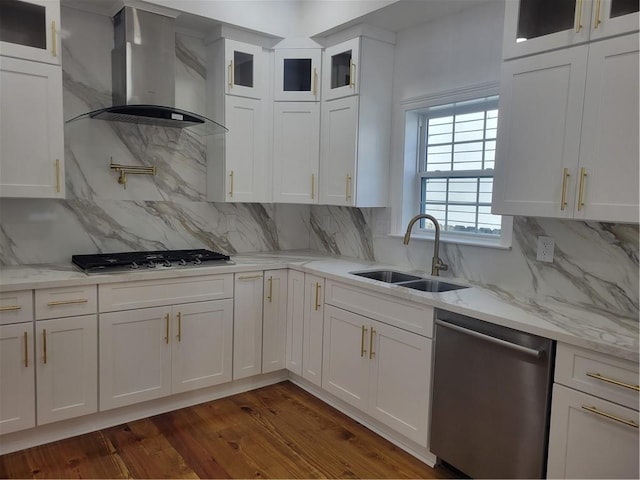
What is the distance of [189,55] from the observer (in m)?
3.43

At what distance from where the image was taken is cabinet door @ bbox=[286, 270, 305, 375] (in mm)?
3262

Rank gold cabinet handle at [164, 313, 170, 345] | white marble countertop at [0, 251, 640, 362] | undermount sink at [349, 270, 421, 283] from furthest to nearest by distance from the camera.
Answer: undermount sink at [349, 270, 421, 283], gold cabinet handle at [164, 313, 170, 345], white marble countertop at [0, 251, 640, 362]

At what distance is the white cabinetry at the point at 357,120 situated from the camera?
319cm

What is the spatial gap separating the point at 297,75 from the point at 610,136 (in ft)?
7.38

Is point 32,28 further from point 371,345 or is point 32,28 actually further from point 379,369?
point 379,369

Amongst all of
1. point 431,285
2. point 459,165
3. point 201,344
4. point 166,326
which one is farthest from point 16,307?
point 459,165

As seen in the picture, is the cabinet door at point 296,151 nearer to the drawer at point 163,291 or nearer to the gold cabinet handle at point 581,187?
the drawer at point 163,291

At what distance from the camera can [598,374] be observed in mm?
1705

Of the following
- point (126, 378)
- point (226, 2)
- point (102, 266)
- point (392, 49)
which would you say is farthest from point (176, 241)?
point (392, 49)

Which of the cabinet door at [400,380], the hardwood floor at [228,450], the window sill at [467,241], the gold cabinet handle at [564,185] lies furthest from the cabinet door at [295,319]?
the gold cabinet handle at [564,185]

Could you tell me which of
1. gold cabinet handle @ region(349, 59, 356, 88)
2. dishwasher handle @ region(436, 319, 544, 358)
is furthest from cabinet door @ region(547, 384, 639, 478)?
gold cabinet handle @ region(349, 59, 356, 88)

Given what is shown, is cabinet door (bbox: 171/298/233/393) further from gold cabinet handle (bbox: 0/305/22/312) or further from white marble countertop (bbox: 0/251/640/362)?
gold cabinet handle (bbox: 0/305/22/312)

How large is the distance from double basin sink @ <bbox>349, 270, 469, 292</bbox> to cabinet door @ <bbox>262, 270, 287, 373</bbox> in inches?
24.3

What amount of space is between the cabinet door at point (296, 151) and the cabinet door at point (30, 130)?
1460 mm
